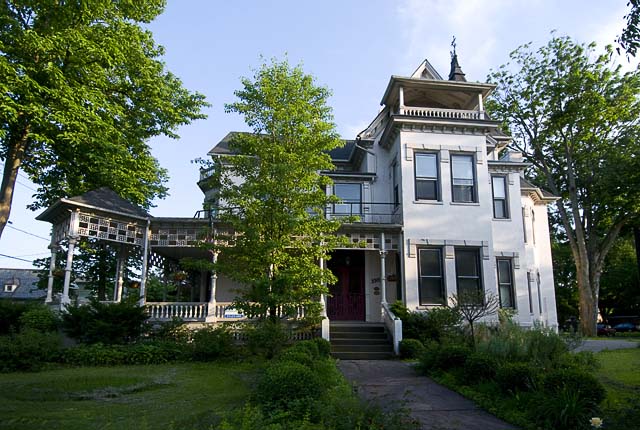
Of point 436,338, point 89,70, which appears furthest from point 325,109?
point 89,70

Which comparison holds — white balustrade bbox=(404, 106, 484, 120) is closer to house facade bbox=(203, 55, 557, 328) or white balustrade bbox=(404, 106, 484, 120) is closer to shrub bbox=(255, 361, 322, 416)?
house facade bbox=(203, 55, 557, 328)

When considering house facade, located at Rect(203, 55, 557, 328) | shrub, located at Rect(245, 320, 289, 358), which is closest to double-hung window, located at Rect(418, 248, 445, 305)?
house facade, located at Rect(203, 55, 557, 328)

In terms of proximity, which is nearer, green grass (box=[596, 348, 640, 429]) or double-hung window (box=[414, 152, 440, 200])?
green grass (box=[596, 348, 640, 429])

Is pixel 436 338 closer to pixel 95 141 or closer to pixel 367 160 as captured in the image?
pixel 367 160

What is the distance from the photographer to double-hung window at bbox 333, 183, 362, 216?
19.4 metres

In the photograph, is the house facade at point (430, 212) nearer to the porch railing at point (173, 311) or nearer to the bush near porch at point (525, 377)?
the porch railing at point (173, 311)

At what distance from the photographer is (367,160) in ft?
67.1

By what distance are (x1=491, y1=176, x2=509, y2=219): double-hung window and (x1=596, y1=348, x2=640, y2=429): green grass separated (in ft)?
21.7

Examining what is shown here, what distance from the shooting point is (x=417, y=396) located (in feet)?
27.3

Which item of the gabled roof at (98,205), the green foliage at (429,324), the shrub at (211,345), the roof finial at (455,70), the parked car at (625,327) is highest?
the roof finial at (455,70)

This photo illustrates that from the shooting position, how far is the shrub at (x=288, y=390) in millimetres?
5867

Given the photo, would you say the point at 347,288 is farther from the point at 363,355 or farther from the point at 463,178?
the point at 463,178

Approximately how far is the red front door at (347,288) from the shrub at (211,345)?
19.3ft

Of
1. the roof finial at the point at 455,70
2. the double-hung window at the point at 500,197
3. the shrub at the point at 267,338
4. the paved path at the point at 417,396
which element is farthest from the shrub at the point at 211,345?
the roof finial at the point at 455,70
